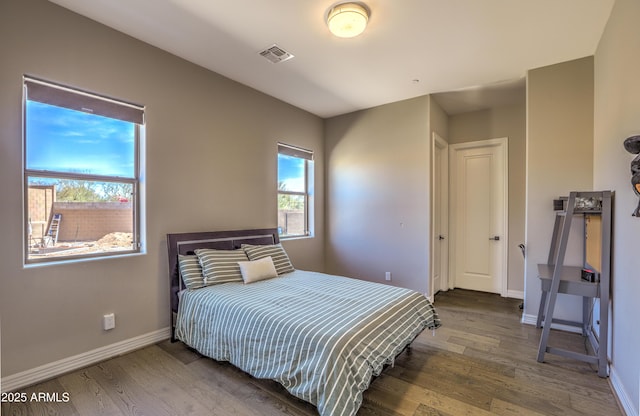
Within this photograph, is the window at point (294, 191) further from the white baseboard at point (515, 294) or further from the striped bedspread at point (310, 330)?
the white baseboard at point (515, 294)

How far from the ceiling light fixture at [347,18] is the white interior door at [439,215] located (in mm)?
2253

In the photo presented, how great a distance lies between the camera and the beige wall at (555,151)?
2912 millimetres

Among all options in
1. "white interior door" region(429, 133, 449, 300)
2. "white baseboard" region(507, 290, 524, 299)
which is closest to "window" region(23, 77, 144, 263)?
"white interior door" region(429, 133, 449, 300)

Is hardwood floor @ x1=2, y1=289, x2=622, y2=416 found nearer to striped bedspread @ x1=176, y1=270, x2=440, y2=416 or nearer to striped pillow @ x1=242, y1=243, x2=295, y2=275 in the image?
striped bedspread @ x1=176, y1=270, x2=440, y2=416

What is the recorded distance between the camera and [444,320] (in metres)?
3.37

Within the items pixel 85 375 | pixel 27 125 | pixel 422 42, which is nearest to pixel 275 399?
pixel 85 375

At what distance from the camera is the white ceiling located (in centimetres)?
222

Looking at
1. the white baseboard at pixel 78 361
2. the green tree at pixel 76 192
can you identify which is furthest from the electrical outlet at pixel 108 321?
the green tree at pixel 76 192

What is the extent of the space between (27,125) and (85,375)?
1.95 m

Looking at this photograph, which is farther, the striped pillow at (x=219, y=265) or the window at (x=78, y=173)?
the striped pillow at (x=219, y=265)

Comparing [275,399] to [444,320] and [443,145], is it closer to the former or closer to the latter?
[444,320]

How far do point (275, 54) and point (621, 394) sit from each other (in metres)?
3.83

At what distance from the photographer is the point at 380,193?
4.37 metres

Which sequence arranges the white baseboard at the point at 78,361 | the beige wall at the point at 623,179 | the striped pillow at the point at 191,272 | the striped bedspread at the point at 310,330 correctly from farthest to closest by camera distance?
the striped pillow at the point at 191,272
the white baseboard at the point at 78,361
the beige wall at the point at 623,179
the striped bedspread at the point at 310,330
